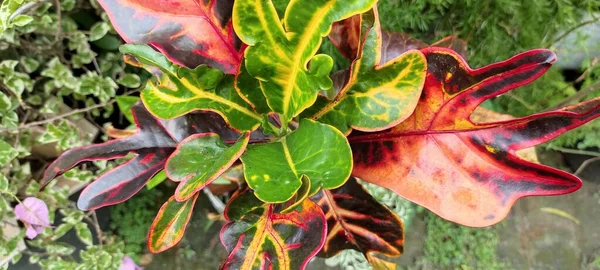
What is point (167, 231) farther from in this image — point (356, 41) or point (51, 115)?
point (51, 115)

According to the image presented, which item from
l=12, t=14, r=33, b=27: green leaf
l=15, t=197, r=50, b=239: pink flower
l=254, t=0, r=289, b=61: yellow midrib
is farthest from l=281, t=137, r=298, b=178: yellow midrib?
l=15, t=197, r=50, b=239: pink flower

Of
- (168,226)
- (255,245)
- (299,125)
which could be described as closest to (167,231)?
(168,226)

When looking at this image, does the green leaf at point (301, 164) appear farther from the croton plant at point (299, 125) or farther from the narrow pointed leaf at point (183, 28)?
the narrow pointed leaf at point (183, 28)

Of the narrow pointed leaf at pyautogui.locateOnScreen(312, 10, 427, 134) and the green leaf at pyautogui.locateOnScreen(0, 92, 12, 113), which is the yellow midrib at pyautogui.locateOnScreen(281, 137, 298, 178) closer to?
the narrow pointed leaf at pyautogui.locateOnScreen(312, 10, 427, 134)

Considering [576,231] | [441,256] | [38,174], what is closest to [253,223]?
[38,174]

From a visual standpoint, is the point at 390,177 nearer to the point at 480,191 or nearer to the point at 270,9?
the point at 480,191

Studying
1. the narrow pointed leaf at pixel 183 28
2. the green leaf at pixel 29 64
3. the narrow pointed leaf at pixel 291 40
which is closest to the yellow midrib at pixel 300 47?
the narrow pointed leaf at pixel 291 40

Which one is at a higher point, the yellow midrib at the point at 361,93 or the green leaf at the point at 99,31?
the yellow midrib at the point at 361,93
